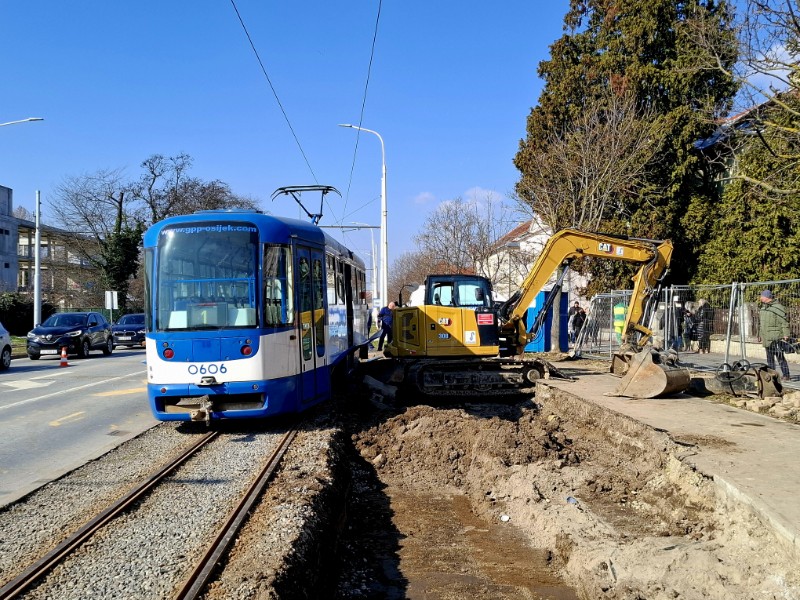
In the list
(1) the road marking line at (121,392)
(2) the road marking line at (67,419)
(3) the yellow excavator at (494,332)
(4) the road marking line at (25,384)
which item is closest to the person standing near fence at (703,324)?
(3) the yellow excavator at (494,332)

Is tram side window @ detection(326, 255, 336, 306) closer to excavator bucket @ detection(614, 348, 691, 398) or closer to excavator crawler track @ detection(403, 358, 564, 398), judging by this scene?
excavator crawler track @ detection(403, 358, 564, 398)

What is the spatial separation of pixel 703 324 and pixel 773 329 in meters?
3.03

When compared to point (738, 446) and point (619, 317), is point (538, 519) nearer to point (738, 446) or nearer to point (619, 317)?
point (738, 446)

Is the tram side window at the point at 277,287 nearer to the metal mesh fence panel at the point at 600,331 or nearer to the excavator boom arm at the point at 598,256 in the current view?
the excavator boom arm at the point at 598,256

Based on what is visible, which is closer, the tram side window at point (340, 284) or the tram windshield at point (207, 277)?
the tram windshield at point (207, 277)

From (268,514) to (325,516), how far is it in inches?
22.5

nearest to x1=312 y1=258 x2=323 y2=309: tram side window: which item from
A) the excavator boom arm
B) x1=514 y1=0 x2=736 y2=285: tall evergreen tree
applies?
the excavator boom arm

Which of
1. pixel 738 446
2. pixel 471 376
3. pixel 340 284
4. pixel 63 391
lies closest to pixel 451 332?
pixel 471 376

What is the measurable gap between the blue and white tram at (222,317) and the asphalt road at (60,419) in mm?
1344

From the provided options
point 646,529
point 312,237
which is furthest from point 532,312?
point 646,529

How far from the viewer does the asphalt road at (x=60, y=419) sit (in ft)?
27.4

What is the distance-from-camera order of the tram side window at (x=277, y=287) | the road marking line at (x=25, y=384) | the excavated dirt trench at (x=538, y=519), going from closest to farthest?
the excavated dirt trench at (x=538, y=519) < the tram side window at (x=277, y=287) < the road marking line at (x=25, y=384)

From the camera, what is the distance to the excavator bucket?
A: 1205 centimetres

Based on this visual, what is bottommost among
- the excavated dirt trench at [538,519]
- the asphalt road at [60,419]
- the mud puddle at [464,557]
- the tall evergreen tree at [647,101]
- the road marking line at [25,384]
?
the mud puddle at [464,557]
